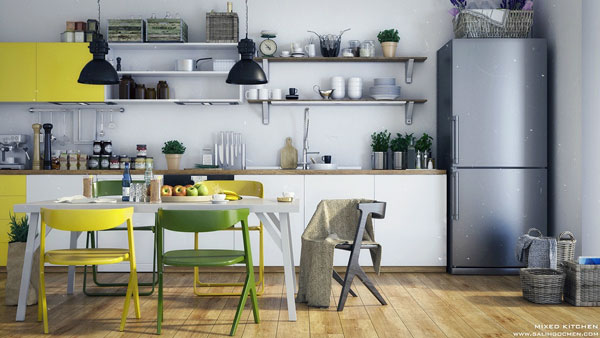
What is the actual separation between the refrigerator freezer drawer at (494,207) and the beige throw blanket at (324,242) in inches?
54.9

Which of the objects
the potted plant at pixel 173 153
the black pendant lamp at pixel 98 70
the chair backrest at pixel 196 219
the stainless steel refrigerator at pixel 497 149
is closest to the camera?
the chair backrest at pixel 196 219

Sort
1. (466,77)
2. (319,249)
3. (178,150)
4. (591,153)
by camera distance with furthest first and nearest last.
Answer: (178,150)
(466,77)
(591,153)
(319,249)

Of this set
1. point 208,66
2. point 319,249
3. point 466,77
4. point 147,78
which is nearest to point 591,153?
point 466,77

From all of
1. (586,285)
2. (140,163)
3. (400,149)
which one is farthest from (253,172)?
(586,285)

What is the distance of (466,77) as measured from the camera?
5.51 meters

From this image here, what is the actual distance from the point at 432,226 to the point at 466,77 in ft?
4.29

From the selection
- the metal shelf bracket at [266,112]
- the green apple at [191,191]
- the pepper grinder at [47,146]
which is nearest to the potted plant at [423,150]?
the metal shelf bracket at [266,112]

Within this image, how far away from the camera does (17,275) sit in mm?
4285

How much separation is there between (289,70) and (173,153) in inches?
52.9

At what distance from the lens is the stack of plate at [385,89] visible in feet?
19.3

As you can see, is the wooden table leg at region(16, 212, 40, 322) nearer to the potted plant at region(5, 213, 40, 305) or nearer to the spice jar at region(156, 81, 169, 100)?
the potted plant at region(5, 213, 40, 305)

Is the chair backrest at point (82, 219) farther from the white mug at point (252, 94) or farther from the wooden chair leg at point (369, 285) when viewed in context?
the white mug at point (252, 94)

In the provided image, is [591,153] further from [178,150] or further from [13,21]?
[13,21]

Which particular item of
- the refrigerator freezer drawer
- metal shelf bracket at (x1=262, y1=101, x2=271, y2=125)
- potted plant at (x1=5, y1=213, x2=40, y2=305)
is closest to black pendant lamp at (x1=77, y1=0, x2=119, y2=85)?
potted plant at (x1=5, y1=213, x2=40, y2=305)
